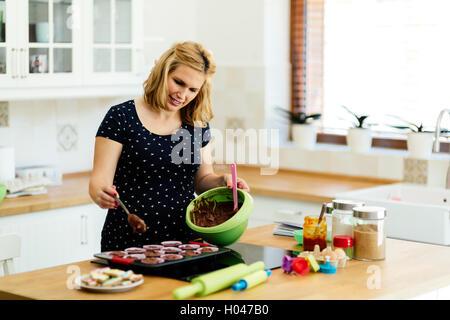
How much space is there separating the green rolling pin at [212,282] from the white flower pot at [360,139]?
243 centimetres

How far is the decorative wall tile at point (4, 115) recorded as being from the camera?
13.7 feet

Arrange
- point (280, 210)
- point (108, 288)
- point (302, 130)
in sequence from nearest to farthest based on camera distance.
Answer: point (108, 288), point (280, 210), point (302, 130)

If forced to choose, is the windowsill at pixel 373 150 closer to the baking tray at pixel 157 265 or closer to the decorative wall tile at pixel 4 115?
the decorative wall tile at pixel 4 115

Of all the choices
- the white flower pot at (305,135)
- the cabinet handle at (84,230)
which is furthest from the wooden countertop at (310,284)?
the white flower pot at (305,135)

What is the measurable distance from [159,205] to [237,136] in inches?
85.9

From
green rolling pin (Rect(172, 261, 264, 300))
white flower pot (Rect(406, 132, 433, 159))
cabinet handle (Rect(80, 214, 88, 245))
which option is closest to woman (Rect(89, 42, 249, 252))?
green rolling pin (Rect(172, 261, 264, 300))

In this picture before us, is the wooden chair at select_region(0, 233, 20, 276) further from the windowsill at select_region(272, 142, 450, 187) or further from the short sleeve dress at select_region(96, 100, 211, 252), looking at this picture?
the windowsill at select_region(272, 142, 450, 187)

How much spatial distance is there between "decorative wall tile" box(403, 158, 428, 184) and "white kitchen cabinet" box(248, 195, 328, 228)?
0.63 metres

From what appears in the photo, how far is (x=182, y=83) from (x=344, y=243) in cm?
81

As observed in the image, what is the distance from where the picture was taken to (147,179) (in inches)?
108

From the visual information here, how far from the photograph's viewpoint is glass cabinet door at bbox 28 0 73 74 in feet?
12.6

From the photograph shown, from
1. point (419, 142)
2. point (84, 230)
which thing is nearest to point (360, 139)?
point (419, 142)

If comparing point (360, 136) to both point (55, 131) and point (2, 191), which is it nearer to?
point (55, 131)
